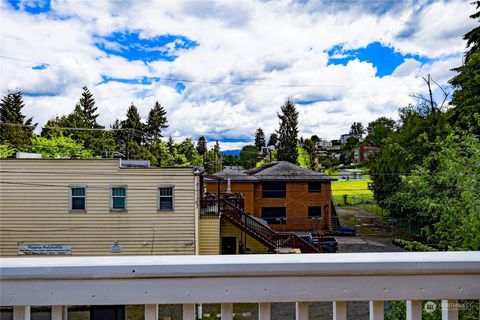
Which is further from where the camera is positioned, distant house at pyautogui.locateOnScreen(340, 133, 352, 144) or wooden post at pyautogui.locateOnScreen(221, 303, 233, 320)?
distant house at pyautogui.locateOnScreen(340, 133, 352, 144)

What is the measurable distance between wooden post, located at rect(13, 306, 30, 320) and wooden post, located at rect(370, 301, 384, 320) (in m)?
0.70

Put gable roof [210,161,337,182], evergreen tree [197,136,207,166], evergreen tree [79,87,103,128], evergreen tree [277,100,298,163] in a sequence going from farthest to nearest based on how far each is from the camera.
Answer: evergreen tree [197,136,207,166]
evergreen tree [277,100,298,163]
evergreen tree [79,87,103,128]
gable roof [210,161,337,182]

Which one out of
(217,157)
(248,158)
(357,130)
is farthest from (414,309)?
(357,130)

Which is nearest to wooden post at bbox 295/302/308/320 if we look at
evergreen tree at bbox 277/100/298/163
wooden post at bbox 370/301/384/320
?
wooden post at bbox 370/301/384/320

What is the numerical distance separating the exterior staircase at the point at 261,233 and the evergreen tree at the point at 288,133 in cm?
1651

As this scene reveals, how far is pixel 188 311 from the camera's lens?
0.73 metres

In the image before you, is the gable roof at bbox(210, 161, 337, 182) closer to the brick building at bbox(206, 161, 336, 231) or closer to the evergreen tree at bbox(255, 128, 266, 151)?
the brick building at bbox(206, 161, 336, 231)

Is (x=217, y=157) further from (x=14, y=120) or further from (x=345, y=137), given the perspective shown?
(x=345, y=137)

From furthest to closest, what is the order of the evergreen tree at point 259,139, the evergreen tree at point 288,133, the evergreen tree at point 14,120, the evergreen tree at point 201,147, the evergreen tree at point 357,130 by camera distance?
the evergreen tree at point 259,139
the evergreen tree at point 357,130
the evergreen tree at point 201,147
the evergreen tree at point 288,133
the evergreen tree at point 14,120

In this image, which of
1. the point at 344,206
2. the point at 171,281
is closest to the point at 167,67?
the point at 171,281

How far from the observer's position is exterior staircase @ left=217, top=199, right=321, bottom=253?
8964 mm

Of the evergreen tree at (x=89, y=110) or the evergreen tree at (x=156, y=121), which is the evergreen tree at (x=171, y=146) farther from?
the evergreen tree at (x=89, y=110)

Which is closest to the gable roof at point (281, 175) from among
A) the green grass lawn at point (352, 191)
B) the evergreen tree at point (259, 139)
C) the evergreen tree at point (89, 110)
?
the green grass lawn at point (352, 191)

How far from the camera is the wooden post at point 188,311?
0.72 meters
